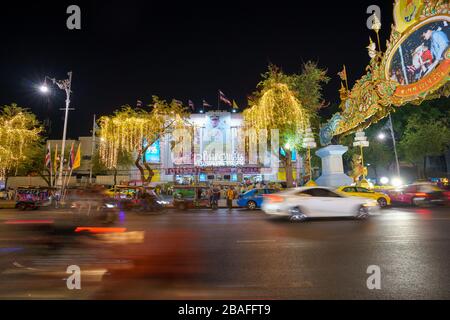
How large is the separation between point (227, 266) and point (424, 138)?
35.8m

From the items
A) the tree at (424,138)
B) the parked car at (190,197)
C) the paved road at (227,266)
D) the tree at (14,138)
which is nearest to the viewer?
the paved road at (227,266)

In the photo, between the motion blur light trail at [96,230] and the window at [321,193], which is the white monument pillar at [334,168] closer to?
the window at [321,193]

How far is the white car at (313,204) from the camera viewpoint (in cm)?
1170

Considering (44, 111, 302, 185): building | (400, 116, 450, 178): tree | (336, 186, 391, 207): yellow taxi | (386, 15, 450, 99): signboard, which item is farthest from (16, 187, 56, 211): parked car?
(400, 116, 450, 178): tree

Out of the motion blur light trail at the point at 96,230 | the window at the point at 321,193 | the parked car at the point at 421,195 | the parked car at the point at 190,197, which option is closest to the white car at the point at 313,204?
the window at the point at 321,193

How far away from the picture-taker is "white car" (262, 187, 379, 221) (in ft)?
38.4

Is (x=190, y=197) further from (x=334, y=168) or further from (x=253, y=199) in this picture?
(x=334, y=168)

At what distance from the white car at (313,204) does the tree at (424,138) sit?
2724 cm

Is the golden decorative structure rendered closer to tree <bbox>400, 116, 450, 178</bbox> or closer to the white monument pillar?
the white monument pillar

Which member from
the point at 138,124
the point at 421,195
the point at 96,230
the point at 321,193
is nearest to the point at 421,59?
the point at 421,195

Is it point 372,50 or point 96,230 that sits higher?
point 372,50

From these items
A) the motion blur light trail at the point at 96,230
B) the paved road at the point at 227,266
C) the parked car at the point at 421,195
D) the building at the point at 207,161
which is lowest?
the paved road at the point at 227,266

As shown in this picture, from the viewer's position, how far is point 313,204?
11.8 meters
